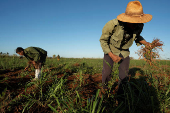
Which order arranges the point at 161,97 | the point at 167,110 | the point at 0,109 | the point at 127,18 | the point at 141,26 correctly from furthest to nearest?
the point at 141,26 < the point at 127,18 < the point at 161,97 < the point at 0,109 < the point at 167,110

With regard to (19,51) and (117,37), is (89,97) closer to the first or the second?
(117,37)

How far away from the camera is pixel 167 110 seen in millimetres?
1271

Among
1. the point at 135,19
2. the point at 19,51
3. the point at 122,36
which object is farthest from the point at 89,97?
the point at 19,51

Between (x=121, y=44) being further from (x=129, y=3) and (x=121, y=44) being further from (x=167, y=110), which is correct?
(x=167, y=110)

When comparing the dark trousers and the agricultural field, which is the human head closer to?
the agricultural field

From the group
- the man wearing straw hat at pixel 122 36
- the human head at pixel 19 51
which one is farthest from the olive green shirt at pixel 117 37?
the human head at pixel 19 51

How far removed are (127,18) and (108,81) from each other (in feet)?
3.96

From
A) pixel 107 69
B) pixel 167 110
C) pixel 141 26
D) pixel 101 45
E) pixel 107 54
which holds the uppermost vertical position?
pixel 141 26

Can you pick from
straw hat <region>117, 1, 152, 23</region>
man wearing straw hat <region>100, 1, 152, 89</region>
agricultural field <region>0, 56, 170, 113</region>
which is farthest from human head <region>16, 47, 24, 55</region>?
straw hat <region>117, 1, 152, 23</region>

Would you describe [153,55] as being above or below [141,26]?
below

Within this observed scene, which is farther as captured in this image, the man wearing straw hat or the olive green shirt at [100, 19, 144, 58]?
the olive green shirt at [100, 19, 144, 58]

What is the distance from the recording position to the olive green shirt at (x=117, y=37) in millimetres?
1862

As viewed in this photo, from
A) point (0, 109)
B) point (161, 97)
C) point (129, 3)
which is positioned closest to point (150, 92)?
point (161, 97)

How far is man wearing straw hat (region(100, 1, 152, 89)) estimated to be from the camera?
1661 millimetres
